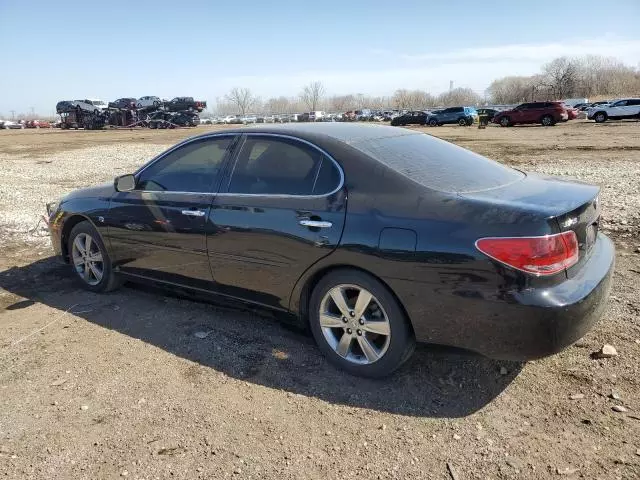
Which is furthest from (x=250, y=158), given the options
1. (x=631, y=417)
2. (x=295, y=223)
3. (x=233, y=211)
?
(x=631, y=417)

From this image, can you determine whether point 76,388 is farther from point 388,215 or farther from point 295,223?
point 388,215

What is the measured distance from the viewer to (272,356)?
3.60 metres

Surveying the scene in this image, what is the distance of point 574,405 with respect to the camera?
2900 mm

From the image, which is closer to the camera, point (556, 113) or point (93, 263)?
point (93, 263)

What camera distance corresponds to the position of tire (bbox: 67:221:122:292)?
4.80 meters

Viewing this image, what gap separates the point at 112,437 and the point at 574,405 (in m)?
2.59

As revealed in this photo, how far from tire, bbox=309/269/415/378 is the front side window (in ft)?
2.21

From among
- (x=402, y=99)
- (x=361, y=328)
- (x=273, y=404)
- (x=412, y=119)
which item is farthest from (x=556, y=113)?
(x=402, y=99)

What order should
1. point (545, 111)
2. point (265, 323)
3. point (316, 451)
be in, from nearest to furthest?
point (316, 451)
point (265, 323)
point (545, 111)

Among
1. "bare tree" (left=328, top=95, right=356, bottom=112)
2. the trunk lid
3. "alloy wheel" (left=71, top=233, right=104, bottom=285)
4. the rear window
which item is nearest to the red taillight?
the trunk lid

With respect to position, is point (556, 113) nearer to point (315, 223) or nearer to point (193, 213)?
point (193, 213)

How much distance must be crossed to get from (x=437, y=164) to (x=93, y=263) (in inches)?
135

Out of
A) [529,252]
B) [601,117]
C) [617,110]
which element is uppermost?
[617,110]

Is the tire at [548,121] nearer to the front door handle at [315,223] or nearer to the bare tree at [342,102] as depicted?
the front door handle at [315,223]
